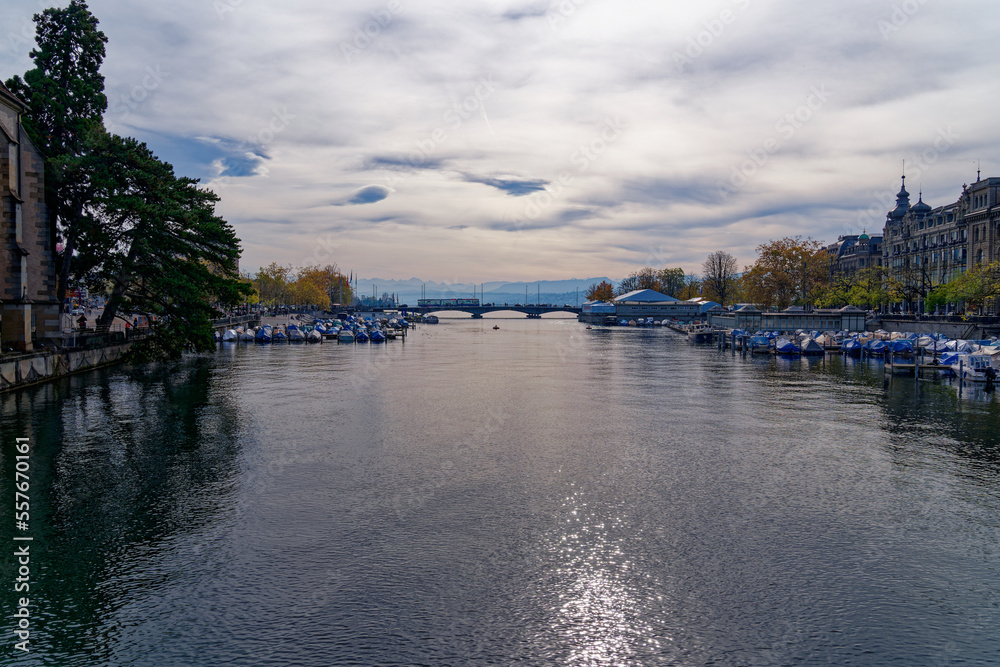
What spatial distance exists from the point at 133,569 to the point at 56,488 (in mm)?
9648

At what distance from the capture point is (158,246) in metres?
56.8

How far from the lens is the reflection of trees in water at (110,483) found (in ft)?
51.1

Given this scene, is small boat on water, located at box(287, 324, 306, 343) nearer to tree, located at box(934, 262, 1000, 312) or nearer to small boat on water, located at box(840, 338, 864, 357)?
small boat on water, located at box(840, 338, 864, 357)

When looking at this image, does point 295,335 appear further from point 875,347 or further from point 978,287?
point 978,287

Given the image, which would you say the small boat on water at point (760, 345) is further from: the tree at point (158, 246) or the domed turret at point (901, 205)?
the domed turret at point (901, 205)

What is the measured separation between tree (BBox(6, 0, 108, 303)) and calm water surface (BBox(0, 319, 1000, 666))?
68.4 ft

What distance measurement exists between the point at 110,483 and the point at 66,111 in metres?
47.6

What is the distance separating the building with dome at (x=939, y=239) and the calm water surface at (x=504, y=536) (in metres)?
97.1

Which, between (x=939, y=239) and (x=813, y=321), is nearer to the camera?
(x=813, y=321)

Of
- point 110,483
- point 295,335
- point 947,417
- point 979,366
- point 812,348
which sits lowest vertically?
point 947,417

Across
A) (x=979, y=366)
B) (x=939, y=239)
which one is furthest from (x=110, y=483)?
(x=939, y=239)

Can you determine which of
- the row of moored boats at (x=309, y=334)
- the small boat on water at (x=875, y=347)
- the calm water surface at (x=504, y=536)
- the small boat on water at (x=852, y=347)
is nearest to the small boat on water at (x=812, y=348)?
the small boat on water at (x=852, y=347)

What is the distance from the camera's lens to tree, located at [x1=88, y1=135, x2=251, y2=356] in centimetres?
5459

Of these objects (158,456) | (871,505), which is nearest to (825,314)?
(871,505)
